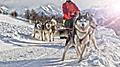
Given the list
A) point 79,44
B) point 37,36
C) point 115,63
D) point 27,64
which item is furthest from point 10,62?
point 37,36

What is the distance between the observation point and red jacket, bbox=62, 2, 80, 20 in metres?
11.0

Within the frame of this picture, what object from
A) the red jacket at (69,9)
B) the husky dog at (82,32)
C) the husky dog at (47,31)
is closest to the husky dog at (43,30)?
the husky dog at (47,31)

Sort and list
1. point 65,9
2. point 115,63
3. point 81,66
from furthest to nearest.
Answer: point 65,9 → point 115,63 → point 81,66

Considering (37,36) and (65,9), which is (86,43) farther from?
(37,36)

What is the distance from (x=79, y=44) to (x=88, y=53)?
20.4 inches

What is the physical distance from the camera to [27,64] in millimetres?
9352

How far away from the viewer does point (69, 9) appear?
11.0m

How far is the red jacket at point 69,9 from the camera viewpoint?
35.9 feet

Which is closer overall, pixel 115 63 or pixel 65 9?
pixel 115 63

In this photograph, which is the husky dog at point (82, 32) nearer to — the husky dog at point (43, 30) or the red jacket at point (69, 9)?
the red jacket at point (69, 9)

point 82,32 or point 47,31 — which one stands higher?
point 47,31

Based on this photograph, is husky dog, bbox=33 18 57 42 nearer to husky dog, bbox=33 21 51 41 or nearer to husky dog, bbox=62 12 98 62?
husky dog, bbox=33 21 51 41

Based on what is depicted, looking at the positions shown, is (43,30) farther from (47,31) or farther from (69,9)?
(69,9)

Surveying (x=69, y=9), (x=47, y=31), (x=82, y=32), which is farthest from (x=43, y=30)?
(x=82, y=32)
